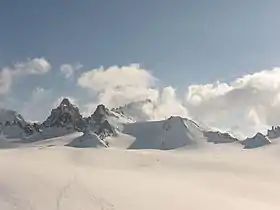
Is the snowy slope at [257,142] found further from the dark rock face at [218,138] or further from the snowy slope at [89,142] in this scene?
the snowy slope at [89,142]

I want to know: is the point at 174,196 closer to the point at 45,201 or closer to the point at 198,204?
the point at 198,204

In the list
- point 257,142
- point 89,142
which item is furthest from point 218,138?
point 89,142

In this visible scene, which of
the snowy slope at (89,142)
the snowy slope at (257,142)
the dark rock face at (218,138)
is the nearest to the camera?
the snowy slope at (89,142)

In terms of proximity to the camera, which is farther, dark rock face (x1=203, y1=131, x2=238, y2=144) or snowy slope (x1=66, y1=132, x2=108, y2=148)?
dark rock face (x1=203, y1=131, x2=238, y2=144)

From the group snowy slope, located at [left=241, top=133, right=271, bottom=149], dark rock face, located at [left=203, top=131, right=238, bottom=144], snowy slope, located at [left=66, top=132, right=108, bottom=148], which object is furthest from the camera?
dark rock face, located at [left=203, top=131, right=238, bottom=144]

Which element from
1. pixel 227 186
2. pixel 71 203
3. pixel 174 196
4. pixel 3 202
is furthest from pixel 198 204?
pixel 227 186

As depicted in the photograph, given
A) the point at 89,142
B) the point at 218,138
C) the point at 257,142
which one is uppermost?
the point at 218,138

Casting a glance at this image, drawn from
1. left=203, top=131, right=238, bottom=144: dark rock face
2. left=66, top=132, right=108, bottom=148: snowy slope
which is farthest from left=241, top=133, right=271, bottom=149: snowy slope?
left=66, top=132, right=108, bottom=148: snowy slope

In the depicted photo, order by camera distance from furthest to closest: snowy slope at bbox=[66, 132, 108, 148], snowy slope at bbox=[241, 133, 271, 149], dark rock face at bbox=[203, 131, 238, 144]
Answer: dark rock face at bbox=[203, 131, 238, 144]
snowy slope at bbox=[241, 133, 271, 149]
snowy slope at bbox=[66, 132, 108, 148]

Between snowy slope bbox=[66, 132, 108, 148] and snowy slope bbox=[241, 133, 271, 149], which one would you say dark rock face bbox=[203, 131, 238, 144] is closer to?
snowy slope bbox=[241, 133, 271, 149]

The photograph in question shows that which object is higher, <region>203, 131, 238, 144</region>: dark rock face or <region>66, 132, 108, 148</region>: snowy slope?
<region>203, 131, 238, 144</region>: dark rock face

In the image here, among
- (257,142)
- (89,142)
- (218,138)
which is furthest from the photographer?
(218,138)

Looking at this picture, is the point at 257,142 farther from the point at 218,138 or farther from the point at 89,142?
the point at 89,142

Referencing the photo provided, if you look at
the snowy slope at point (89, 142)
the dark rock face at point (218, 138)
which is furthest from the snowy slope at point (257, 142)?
the snowy slope at point (89, 142)
